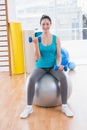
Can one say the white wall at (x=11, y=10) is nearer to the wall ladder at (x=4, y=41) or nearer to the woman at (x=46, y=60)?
the wall ladder at (x=4, y=41)

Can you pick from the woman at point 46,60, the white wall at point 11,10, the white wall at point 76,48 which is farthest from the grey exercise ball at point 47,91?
the white wall at point 76,48

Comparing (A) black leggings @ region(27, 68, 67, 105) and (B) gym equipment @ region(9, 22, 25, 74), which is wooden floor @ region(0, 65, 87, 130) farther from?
(B) gym equipment @ region(9, 22, 25, 74)

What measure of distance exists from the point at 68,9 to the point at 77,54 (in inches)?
47.5

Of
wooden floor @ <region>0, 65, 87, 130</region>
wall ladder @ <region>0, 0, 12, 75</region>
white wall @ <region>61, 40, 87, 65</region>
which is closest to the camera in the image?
wooden floor @ <region>0, 65, 87, 130</region>

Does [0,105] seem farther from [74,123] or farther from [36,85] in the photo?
[74,123]

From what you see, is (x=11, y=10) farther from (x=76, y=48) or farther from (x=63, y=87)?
(x=63, y=87)

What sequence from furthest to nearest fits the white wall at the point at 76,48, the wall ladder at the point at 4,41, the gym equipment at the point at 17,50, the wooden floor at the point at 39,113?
the white wall at the point at 76,48
the wall ladder at the point at 4,41
the gym equipment at the point at 17,50
the wooden floor at the point at 39,113

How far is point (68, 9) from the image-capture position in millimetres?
6352

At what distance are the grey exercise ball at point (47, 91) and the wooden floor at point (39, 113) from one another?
11 cm

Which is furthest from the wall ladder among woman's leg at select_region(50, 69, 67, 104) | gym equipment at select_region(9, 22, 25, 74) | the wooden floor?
woman's leg at select_region(50, 69, 67, 104)

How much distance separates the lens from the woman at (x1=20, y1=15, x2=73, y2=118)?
8.99 feet

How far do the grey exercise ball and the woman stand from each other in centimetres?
6

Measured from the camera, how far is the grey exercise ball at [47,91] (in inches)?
110

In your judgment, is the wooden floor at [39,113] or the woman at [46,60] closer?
the wooden floor at [39,113]
